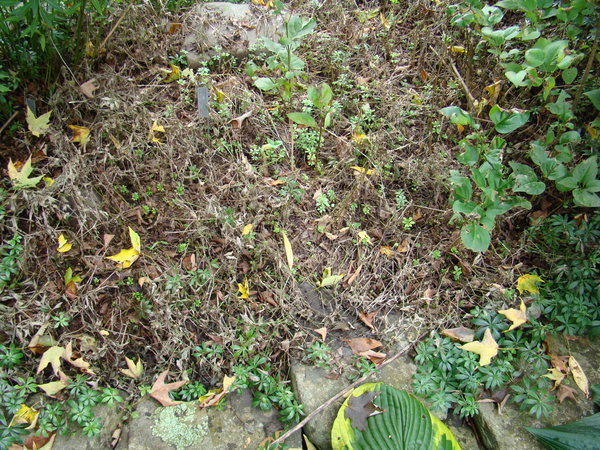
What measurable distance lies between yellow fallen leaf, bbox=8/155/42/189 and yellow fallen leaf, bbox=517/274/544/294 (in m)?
2.31

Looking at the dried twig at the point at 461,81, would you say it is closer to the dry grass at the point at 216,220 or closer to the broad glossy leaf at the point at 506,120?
the dry grass at the point at 216,220

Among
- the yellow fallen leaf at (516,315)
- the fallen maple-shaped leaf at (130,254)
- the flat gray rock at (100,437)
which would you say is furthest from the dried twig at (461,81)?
the flat gray rock at (100,437)

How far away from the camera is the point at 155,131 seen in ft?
7.71

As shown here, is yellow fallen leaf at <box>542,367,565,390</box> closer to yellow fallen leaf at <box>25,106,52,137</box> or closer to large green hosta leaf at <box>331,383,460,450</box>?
large green hosta leaf at <box>331,383,460,450</box>

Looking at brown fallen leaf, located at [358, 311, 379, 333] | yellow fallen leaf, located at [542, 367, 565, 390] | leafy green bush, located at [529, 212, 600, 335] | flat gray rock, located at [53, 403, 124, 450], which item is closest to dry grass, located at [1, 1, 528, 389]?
brown fallen leaf, located at [358, 311, 379, 333]

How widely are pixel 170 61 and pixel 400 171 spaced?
1.49 m

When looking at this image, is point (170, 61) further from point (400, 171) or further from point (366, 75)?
point (400, 171)

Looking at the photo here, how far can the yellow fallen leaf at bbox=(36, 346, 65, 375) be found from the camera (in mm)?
1815

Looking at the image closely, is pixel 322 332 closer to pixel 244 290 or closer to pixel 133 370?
pixel 244 290

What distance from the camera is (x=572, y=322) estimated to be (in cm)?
203

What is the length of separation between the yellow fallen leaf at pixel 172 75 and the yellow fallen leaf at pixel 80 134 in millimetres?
570

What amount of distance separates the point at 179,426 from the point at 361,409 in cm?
75

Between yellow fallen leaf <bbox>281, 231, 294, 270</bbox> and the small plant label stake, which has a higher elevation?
the small plant label stake

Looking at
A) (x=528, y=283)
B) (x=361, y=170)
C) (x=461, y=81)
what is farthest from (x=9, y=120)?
(x=528, y=283)
